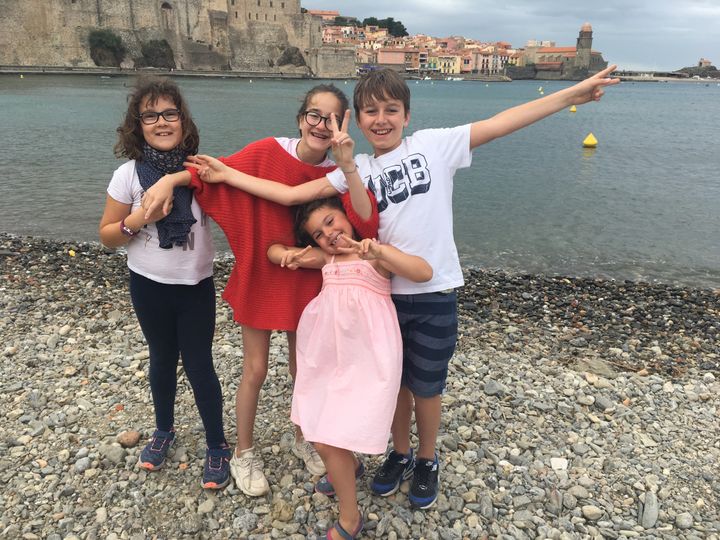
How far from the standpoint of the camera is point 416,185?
240 centimetres

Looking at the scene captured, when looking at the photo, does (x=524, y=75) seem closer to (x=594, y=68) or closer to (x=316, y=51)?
(x=594, y=68)

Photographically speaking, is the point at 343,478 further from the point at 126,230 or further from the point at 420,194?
the point at 126,230

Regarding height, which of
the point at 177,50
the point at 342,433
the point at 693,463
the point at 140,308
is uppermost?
the point at 177,50

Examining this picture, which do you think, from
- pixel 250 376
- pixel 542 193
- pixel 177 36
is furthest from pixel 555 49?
pixel 250 376

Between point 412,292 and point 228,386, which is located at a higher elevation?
point 412,292

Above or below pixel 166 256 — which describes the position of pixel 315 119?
above

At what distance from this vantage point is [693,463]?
11.0 feet

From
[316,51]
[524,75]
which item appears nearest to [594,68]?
[524,75]

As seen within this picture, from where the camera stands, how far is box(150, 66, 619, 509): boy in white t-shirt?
7.89 feet

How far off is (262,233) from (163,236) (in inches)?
17.9

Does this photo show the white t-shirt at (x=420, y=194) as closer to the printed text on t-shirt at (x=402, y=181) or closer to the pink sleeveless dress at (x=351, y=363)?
the printed text on t-shirt at (x=402, y=181)

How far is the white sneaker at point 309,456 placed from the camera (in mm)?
3062

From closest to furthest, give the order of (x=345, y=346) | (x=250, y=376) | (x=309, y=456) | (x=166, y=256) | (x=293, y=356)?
(x=345, y=346) → (x=166, y=256) → (x=250, y=376) → (x=293, y=356) → (x=309, y=456)

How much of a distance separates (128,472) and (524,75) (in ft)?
497
